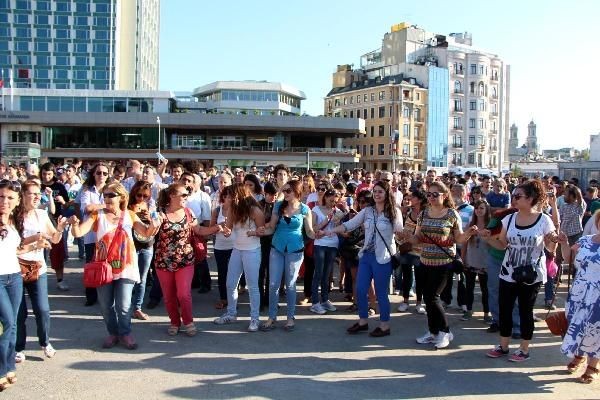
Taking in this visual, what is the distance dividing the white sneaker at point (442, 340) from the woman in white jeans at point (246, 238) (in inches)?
83.6

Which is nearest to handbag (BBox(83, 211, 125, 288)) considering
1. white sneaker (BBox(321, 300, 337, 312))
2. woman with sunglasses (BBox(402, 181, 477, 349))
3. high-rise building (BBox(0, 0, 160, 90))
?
white sneaker (BBox(321, 300, 337, 312))

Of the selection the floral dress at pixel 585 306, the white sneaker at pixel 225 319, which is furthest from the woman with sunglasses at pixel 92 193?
the floral dress at pixel 585 306

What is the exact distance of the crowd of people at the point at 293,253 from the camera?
5090 millimetres

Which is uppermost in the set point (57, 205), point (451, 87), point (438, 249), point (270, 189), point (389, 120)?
point (451, 87)

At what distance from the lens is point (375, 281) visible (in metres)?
6.45

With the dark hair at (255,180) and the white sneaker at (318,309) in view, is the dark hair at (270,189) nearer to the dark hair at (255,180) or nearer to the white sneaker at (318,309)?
the dark hair at (255,180)

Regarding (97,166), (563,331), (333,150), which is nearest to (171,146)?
(333,150)

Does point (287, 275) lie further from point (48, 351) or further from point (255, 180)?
point (48, 351)

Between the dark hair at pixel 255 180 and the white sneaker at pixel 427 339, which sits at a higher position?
the dark hair at pixel 255 180

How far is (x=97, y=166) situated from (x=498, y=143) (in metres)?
82.2

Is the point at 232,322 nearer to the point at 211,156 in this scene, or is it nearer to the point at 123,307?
the point at 123,307

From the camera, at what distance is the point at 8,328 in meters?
4.61

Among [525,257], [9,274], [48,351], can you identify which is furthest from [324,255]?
[9,274]

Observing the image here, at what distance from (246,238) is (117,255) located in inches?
60.2
